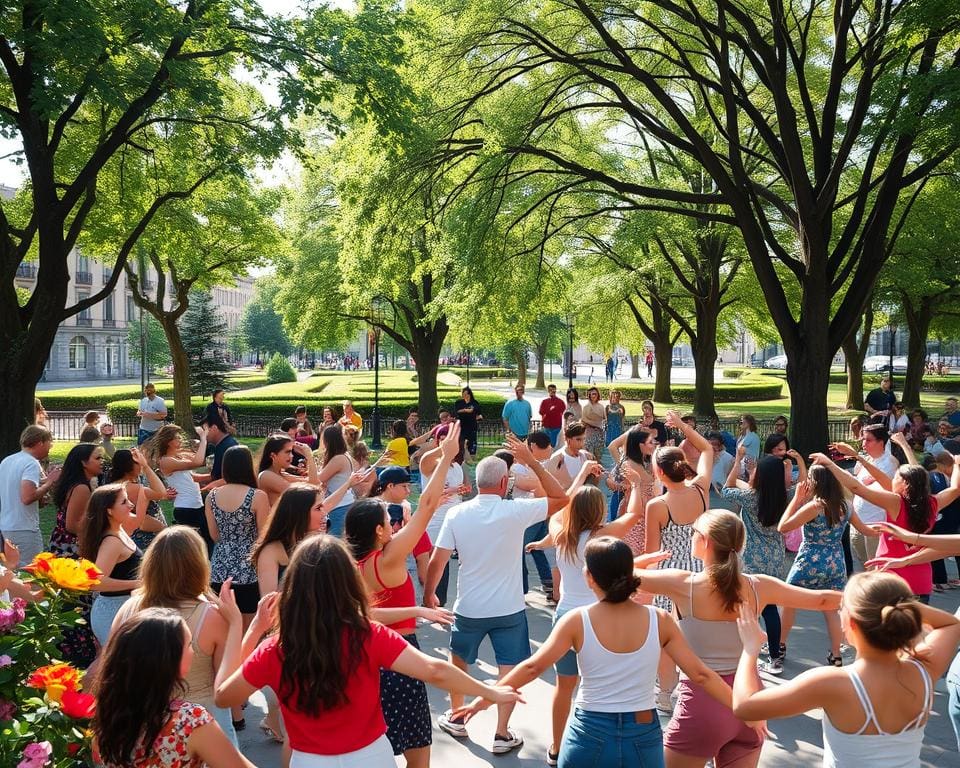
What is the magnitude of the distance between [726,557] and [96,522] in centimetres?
385

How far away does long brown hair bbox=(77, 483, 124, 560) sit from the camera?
5273 mm

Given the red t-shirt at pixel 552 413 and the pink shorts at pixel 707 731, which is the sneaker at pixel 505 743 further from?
the red t-shirt at pixel 552 413

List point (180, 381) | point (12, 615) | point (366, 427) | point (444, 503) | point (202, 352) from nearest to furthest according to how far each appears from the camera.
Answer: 1. point (12, 615)
2. point (444, 503)
3. point (180, 381)
4. point (366, 427)
5. point (202, 352)

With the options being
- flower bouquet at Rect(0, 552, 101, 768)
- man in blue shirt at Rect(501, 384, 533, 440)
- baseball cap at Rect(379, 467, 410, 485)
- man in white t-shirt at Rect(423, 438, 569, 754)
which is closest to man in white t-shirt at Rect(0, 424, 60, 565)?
baseball cap at Rect(379, 467, 410, 485)

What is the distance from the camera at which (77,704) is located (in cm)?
291

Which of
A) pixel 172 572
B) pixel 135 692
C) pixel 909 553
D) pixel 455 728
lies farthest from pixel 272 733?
pixel 909 553

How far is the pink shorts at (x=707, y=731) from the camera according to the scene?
13.3ft

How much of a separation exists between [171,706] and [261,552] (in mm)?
2364

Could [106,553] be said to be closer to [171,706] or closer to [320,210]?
[171,706]

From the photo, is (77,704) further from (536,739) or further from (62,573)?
(536,739)

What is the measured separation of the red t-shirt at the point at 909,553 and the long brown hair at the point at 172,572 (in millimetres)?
5561

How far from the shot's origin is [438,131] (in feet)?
53.2

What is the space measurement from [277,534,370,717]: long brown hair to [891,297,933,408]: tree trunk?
33.1m

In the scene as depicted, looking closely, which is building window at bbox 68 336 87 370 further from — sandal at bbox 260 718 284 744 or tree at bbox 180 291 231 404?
sandal at bbox 260 718 284 744
